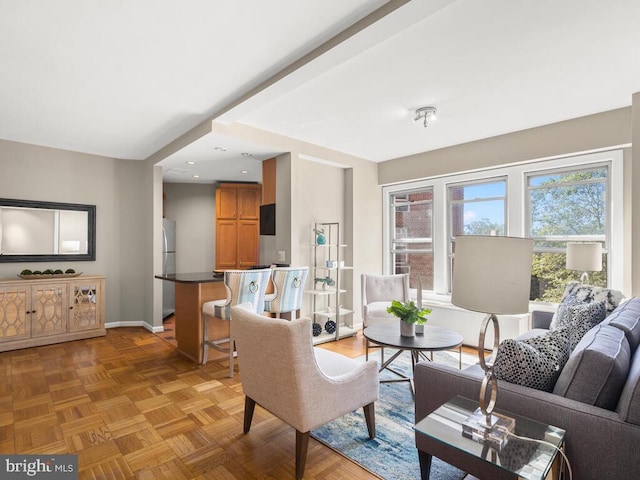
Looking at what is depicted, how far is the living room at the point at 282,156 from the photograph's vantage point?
8.60 feet

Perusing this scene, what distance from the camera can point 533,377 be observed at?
1.46m

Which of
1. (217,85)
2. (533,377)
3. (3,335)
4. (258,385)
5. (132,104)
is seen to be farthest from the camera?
(3,335)

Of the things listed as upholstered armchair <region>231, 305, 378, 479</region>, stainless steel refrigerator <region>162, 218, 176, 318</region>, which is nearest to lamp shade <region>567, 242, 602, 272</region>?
upholstered armchair <region>231, 305, 378, 479</region>

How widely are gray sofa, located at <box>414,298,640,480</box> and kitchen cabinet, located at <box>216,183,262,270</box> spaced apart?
209 inches

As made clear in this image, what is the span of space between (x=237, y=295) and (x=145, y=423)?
1.17 metres

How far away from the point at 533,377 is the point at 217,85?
2.85 m

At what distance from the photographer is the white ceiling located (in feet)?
6.18

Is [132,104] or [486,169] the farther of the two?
[486,169]

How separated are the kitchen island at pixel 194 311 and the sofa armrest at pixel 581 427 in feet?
8.53

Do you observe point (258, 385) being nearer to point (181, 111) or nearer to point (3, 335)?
point (181, 111)

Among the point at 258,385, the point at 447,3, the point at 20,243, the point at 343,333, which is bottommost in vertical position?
the point at 343,333

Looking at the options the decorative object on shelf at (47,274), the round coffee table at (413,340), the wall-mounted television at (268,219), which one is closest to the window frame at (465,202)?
the round coffee table at (413,340)

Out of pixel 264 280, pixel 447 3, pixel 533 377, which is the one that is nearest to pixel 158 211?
pixel 264 280

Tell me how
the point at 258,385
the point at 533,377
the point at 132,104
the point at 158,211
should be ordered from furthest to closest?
the point at 158,211
the point at 132,104
the point at 258,385
the point at 533,377
